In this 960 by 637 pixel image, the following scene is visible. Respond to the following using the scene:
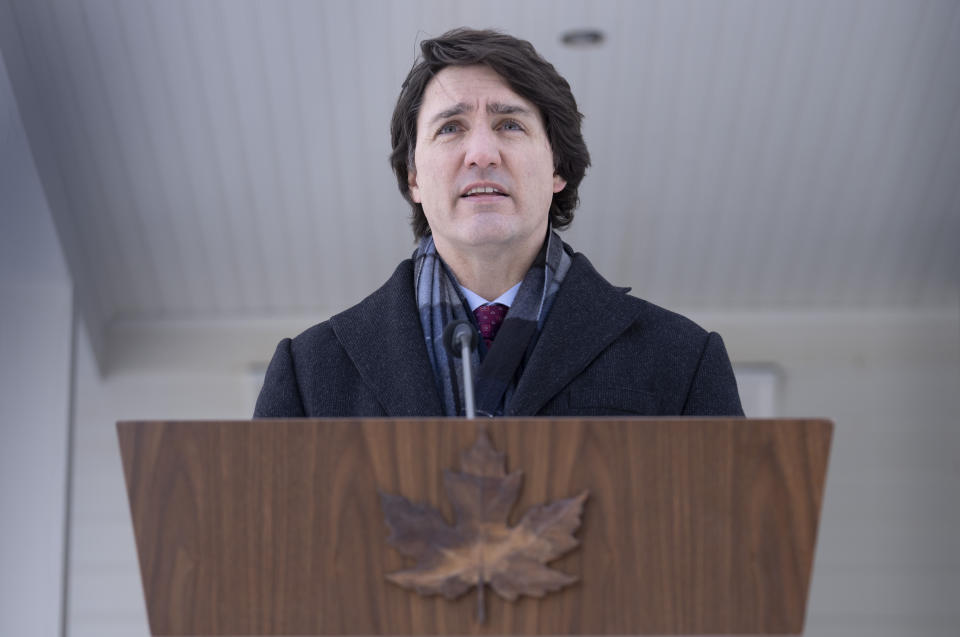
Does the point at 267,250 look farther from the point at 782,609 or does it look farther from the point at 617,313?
the point at 782,609

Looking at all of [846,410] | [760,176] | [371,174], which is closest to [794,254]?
[760,176]

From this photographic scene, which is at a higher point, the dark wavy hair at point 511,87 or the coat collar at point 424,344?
the dark wavy hair at point 511,87

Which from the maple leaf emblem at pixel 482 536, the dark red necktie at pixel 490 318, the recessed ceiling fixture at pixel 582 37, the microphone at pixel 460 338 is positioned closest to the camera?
the maple leaf emblem at pixel 482 536

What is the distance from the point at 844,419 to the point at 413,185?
3355 millimetres

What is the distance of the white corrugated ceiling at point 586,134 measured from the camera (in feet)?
13.1

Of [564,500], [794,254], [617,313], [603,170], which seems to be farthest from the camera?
[794,254]

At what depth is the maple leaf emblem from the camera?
3.81 ft

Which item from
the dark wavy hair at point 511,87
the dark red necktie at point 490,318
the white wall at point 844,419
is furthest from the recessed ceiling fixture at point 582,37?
the dark red necktie at point 490,318

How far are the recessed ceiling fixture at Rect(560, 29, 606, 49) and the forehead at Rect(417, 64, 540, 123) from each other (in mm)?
2070

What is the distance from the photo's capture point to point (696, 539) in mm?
1181

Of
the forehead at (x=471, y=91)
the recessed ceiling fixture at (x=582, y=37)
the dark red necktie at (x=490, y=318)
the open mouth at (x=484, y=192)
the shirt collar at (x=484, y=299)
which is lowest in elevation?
the dark red necktie at (x=490, y=318)

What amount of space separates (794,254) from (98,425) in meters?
3.01

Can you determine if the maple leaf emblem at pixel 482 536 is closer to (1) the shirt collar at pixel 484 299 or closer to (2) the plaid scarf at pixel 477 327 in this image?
(2) the plaid scarf at pixel 477 327

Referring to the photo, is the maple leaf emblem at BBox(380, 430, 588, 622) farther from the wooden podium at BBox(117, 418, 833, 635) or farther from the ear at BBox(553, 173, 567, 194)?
the ear at BBox(553, 173, 567, 194)
